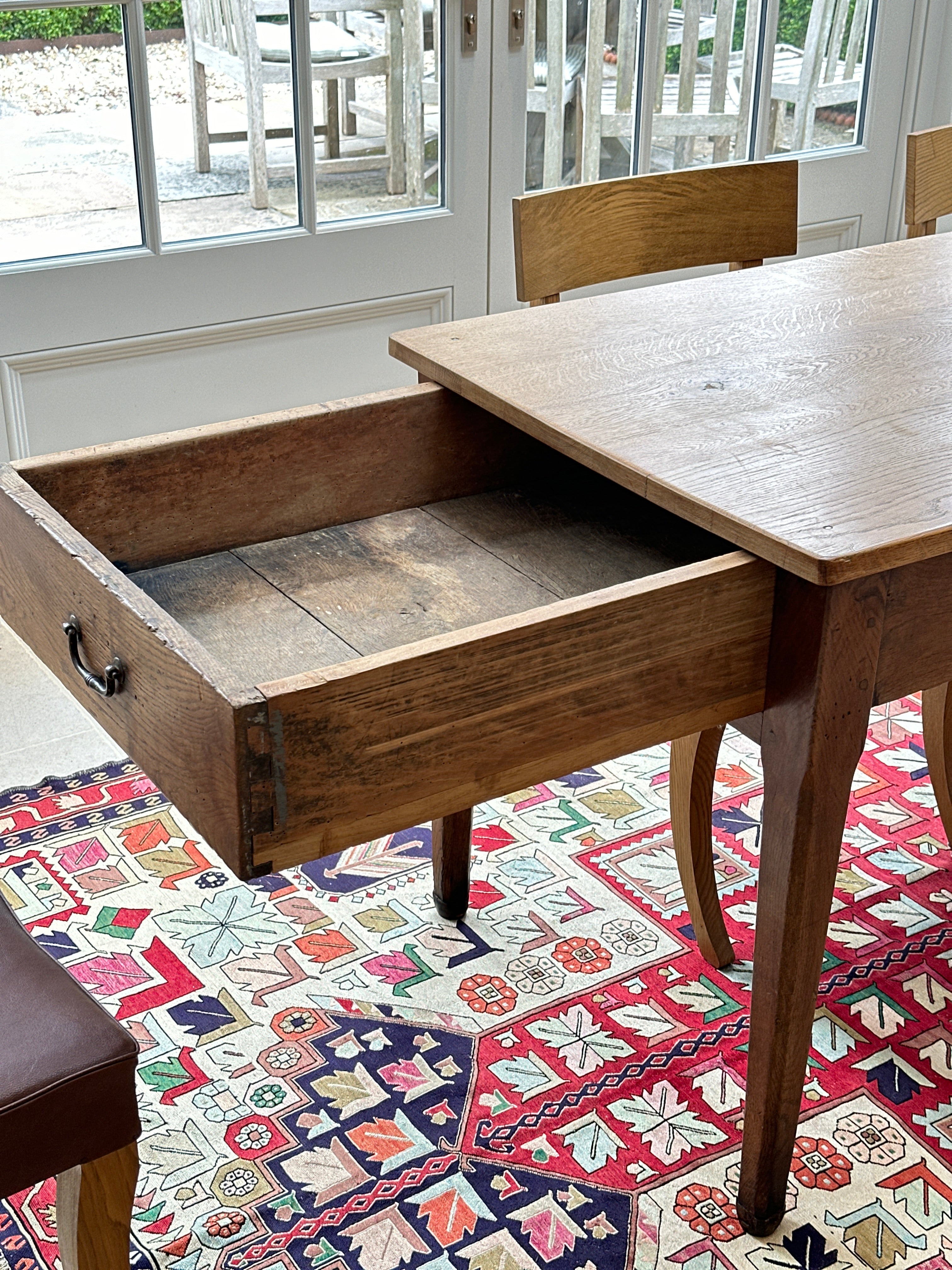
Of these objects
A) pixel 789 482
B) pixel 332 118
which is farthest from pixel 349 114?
pixel 789 482

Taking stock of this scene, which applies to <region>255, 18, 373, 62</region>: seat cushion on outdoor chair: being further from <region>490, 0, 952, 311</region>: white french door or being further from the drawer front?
the drawer front

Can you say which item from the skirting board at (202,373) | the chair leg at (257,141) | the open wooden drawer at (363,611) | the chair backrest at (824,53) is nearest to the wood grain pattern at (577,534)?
the open wooden drawer at (363,611)

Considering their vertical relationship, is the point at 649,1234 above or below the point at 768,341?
below

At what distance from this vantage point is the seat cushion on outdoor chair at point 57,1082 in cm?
→ 89

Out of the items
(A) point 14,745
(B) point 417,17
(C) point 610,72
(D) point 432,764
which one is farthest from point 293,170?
(D) point 432,764

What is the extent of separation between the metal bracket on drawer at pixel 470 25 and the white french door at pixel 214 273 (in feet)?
0.04

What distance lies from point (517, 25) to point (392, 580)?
1.76 metres

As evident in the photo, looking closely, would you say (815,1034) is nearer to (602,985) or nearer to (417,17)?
(602,985)

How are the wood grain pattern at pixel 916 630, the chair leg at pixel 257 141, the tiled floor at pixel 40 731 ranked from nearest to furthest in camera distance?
the wood grain pattern at pixel 916 630 < the tiled floor at pixel 40 731 < the chair leg at pixel 257 141

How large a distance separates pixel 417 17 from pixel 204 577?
168 cm

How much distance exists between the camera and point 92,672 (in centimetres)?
103

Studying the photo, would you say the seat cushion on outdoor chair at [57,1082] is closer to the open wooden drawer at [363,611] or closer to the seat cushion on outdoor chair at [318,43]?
the open wooden drawer at [363,611]

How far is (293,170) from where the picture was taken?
2.51m

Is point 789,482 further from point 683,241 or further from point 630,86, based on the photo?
point 630,86
